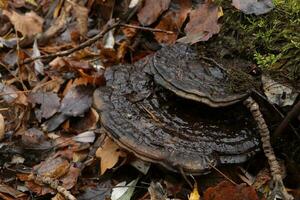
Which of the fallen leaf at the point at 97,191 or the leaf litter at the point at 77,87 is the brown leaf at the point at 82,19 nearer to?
the leaf litter at the point at 77,87

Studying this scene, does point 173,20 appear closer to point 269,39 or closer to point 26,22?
point 269,39

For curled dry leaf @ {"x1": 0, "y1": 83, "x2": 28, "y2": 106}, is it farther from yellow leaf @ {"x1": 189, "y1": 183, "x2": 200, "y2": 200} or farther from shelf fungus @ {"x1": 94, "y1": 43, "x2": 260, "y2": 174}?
yellow leaf @ {"x1": 189, "y1": 183, "x2": 200, "y2": 200}

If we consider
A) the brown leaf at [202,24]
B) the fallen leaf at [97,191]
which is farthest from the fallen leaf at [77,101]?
the brown leaf at [202,24]

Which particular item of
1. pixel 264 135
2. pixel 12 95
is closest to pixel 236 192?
pixel 264 135

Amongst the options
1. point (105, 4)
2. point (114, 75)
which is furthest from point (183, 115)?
point (105, 4)

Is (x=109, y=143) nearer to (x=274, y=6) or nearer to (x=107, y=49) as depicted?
(x=107, y=49)
